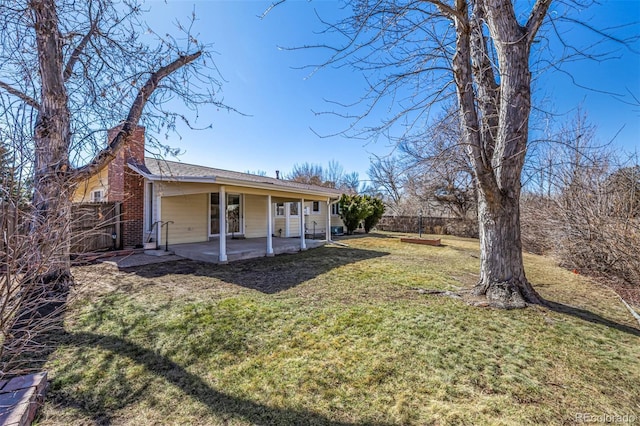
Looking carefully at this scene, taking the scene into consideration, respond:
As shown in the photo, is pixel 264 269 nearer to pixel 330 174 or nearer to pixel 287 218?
pixel 287 218

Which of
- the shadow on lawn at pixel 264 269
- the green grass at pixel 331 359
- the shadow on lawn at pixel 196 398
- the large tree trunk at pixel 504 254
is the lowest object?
the shadow on lawn at pixel 196 398

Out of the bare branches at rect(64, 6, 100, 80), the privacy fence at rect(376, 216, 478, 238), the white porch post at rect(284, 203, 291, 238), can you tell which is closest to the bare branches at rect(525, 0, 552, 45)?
the bare branches at rect(64, 6, 100, 80)

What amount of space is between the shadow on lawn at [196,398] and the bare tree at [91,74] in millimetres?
2461

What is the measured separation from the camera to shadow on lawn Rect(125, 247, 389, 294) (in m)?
6.12

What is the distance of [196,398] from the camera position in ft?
8.34

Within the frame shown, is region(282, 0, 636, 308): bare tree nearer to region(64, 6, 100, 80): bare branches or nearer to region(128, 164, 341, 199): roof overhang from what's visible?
region(128, 164, 341, 199): roof overhang

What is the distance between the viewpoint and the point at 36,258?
81.0 inches

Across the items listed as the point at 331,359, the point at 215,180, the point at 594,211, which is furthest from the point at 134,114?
the point at 594,211

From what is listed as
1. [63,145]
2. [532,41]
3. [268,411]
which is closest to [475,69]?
[532,41]

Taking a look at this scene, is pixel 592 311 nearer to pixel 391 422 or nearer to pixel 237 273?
pixel 391 422

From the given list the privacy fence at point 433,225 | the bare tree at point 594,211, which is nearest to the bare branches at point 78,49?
the bare tree at point 594,211

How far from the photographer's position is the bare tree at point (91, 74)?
4723 millimetres

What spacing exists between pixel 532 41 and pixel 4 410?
26.2 feet

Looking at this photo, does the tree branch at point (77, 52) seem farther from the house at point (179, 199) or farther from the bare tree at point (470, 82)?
the bare tree at point (470, 82)
